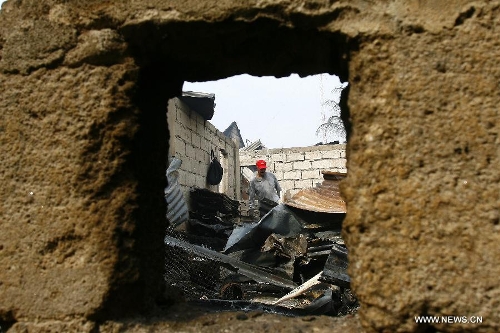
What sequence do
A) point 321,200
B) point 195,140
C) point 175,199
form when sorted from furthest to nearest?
point 195,140 < point 175,199 < point 321,200

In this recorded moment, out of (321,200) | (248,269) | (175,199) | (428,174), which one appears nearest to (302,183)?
(175,199)

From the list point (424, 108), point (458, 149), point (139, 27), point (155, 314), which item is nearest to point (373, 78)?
point (424, 108)

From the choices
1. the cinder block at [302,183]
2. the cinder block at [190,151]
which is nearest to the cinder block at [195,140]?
the cinder block at [190,151]

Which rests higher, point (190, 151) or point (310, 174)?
point (190, 151)

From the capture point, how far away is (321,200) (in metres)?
5.72

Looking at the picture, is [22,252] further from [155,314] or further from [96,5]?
[96,5]

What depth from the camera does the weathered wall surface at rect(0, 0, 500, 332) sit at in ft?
4.12

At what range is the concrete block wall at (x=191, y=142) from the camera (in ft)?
23.1

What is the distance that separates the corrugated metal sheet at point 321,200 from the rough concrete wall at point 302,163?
5295 mm

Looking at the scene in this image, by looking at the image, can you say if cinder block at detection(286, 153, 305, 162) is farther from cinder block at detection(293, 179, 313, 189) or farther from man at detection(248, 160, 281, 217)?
man at detection(248, 160, 281, 217)

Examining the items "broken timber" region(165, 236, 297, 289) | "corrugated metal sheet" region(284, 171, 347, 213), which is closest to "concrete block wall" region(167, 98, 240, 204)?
"corrugated metal sheet" region(284, 171, 347, 213)

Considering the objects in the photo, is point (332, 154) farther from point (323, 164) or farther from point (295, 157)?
point (295, 157)

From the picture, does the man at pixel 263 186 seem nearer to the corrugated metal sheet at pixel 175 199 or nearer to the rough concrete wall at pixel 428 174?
the corrugated metal sheet at pixel 175 199

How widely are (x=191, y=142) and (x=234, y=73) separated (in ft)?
19.6
